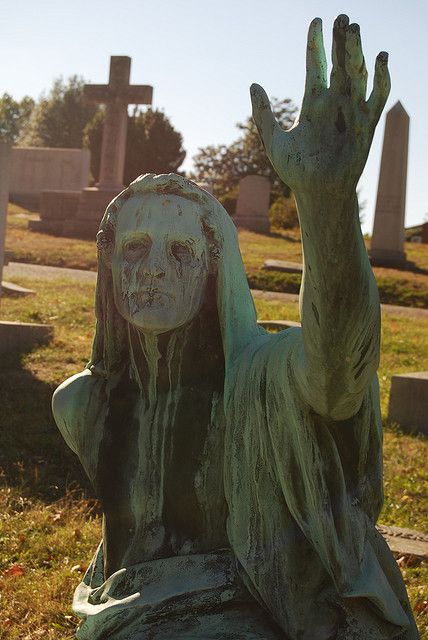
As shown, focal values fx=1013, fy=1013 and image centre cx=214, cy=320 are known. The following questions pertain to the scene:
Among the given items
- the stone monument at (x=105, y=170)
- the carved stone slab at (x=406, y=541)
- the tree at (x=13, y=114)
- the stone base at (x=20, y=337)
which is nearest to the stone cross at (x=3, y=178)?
the stone base at (x=20, y=337)

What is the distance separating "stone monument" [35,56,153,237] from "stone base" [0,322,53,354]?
38.0 ft

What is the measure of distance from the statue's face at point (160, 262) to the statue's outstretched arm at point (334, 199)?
1.71 ft

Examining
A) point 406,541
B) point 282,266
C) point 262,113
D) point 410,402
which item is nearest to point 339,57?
point 262,113

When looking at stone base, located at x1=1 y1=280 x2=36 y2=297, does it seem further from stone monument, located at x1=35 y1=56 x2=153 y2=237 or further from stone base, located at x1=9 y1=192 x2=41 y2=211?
stone base, located at x1=9 y1=192 x2=41 y2=211

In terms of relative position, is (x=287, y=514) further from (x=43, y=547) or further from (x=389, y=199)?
(x=389, y=199)

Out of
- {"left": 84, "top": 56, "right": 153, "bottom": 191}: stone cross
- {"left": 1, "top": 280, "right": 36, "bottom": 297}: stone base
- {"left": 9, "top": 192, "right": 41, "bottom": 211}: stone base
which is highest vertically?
{"left": 84, "top": 56, "right": 153, "bottom": 191}: stone cross

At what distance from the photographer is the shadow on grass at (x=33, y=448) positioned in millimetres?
6316

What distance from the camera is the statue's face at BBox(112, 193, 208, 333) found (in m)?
2.67

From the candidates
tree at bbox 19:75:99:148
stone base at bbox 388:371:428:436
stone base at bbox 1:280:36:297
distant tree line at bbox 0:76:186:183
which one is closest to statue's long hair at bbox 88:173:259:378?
stone base at bbox 388:371:428:436

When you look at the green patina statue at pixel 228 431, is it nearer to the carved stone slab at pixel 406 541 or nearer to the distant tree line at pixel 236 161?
the carved stone slab at pixel 406 541

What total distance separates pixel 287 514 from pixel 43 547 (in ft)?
10.4

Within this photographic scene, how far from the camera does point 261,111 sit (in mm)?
2189

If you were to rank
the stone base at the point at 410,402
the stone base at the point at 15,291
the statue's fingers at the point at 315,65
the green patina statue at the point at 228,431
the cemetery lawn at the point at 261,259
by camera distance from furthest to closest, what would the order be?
the cemetery lawn at the point at 261,259
the stone base at the point at 15,291
the stone base at the point at 410,402
the green patina statue at the point at 228,431
the statue's fingers at the point at 315,65

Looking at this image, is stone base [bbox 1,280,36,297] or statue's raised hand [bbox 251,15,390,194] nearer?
statue's raised hand [bbox 251,15,390,194]
